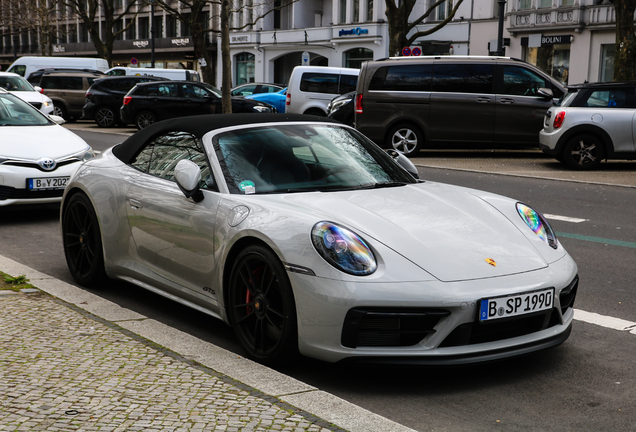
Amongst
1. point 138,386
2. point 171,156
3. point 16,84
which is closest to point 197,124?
point 171,156

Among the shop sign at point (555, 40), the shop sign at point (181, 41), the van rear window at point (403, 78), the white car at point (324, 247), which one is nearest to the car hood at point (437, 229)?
the white car at point (324, 247)

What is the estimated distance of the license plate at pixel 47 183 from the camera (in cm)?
831

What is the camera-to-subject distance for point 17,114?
9672 millimetres

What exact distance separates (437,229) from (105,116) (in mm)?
23531

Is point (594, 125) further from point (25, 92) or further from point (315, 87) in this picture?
point (25, 92)

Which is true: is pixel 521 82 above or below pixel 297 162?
above

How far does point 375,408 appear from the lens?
355cm

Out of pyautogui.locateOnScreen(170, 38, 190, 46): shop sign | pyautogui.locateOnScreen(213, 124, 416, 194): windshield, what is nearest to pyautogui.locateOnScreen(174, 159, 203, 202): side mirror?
pyautogui.locateOnScreen(213, 124, 416, 194): windshield

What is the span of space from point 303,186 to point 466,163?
10.9 m

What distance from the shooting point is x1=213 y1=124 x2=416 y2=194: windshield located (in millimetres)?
4512

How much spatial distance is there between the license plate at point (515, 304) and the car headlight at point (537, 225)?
54 cm

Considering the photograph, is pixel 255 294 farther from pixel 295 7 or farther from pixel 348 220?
pixel 295 7

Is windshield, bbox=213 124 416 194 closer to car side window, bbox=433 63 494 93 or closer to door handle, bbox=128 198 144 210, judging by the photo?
door handle, bbox=128 198 144 210

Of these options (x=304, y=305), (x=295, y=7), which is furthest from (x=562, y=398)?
(x=295, y=7)
